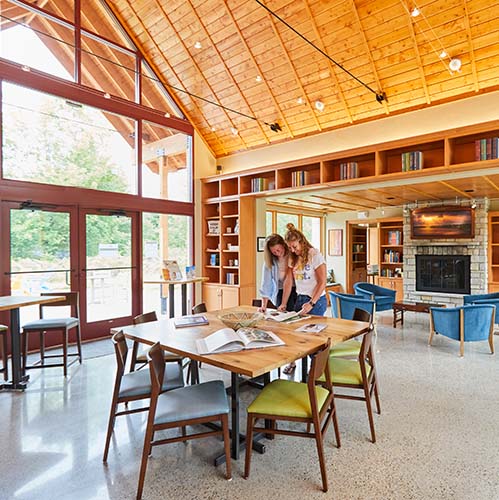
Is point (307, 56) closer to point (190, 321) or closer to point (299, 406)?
point (190, 321)

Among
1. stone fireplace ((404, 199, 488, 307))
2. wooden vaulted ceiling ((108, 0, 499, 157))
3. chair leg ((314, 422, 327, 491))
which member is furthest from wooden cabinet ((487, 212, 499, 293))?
chair leg ((314, 422, 327, 491))

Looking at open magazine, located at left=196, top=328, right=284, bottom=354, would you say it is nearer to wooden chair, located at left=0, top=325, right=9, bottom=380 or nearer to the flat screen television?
wooden chair, located at left=0, top=325, right=9, bottom=380

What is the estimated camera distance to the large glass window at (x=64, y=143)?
4.81 meters

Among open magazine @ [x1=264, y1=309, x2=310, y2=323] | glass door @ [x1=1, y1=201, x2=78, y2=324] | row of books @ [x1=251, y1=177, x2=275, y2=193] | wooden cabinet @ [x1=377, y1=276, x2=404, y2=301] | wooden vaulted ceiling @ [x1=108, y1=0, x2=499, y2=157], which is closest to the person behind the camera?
open magazine @ [x1=264, y1=309, x2=310, y2=323]

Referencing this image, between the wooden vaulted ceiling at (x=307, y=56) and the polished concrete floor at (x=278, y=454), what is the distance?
399 cm

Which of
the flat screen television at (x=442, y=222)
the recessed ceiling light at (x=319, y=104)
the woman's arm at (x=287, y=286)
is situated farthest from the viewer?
the flat screen television at (x=442, y=222)

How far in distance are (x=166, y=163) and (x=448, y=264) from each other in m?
6.31

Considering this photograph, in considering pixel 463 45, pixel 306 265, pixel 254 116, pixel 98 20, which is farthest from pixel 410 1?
pixel 98 20

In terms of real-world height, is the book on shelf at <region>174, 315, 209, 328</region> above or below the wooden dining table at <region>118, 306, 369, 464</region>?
above

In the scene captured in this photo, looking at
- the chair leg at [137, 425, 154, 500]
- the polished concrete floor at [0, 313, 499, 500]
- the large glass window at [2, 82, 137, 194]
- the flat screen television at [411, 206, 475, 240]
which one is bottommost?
the polished concrete floor at [0, 313, 499, 500]

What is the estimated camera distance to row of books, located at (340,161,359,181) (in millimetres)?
5324

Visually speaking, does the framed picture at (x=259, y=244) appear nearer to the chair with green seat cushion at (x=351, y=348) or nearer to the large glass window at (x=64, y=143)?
the large glass window at (x=64, y=143)

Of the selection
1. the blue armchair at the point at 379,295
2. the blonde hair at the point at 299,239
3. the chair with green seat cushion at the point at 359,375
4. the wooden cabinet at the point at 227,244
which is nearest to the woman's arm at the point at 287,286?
the blonde hair at the point at 299,239

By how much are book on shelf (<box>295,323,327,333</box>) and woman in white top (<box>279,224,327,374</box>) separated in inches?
18.8
